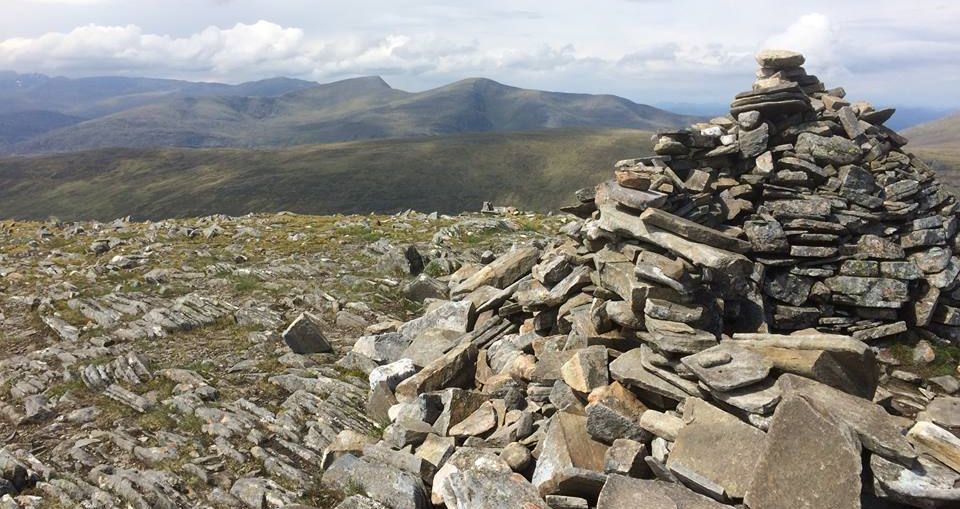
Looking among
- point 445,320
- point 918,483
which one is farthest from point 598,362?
point 445,320

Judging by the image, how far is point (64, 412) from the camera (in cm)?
1689

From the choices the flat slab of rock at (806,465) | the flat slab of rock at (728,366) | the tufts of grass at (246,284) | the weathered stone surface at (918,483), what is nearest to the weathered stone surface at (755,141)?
the flat slab of rock at (728,366)

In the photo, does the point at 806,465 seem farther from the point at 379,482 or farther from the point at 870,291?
the point at 870,291

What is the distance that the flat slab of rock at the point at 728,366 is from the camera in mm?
11281

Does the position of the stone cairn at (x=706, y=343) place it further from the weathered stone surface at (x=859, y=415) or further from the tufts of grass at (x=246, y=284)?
the tufts of grass at (x=246, y=284)

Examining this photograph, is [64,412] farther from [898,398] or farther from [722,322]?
[898,398]

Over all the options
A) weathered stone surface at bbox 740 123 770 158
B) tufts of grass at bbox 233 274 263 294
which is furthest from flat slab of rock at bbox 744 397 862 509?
tufts of grass at bbox 233 274 263 294

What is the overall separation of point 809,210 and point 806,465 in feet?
42.0

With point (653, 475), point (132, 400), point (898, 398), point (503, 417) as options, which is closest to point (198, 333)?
point (132, 400)

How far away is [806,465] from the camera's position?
941cm

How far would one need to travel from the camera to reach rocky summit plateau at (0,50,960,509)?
420 inches

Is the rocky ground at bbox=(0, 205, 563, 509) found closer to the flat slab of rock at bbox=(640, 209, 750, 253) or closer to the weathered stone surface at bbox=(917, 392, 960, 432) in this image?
the flat slab of rock at bbox=(640, 209, 750, 253)

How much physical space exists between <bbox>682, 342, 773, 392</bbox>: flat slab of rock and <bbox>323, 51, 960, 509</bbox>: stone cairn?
0.04 m

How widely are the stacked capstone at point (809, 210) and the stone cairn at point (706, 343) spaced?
71mm
